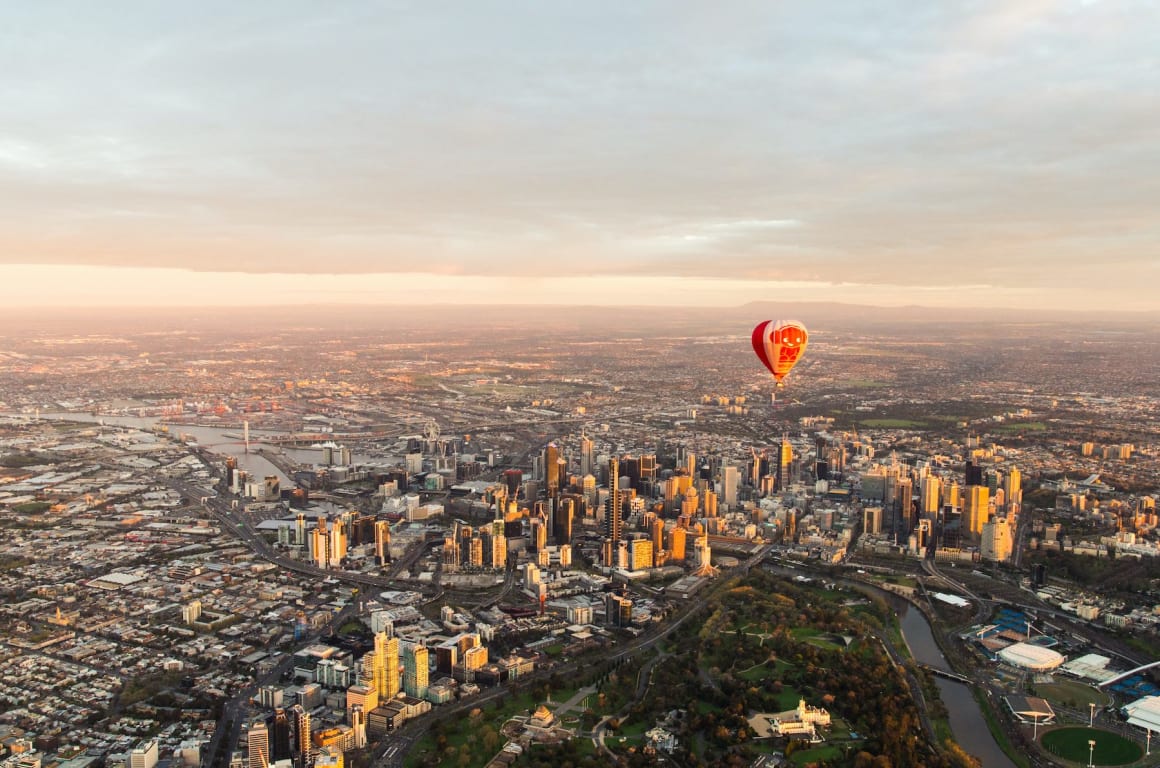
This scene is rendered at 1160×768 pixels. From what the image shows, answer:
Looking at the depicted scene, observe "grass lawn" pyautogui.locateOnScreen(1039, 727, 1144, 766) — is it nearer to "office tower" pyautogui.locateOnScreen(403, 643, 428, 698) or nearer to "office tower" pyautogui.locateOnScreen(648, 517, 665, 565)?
"office tower" pyautogui.locateOnScreen(403, 643, 428, 698)

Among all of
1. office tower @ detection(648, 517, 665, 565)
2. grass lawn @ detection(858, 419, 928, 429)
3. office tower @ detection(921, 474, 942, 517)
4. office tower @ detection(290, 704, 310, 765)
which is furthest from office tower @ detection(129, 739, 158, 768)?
grass lawn @ detection(858, 419, 928, 429)

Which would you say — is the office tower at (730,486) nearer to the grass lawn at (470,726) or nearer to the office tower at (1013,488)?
the office tower at (1013,488)

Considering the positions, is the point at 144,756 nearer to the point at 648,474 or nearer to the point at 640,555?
the point at 640,555

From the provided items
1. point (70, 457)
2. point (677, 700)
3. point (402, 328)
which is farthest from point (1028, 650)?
point (402, 328)

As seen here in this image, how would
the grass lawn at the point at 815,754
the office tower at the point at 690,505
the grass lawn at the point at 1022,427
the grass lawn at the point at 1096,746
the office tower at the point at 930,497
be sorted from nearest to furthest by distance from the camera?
the grass lawn at the point at 815,754 → the grass lawn at the point at 1096,746 → the office tower at the point at 930,497 → the office tower at the point at 690,505 → the grass lawn at the point at 1022,427

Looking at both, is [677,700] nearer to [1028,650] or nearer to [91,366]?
[1028,650]

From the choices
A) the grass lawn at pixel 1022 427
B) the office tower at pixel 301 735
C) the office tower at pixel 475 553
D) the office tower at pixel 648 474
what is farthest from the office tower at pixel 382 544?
the grass lawn at pixel 1022 427
